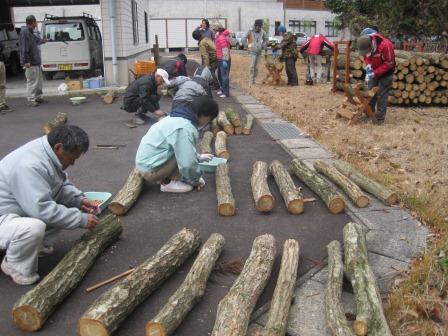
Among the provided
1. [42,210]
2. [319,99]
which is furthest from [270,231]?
[319,99]

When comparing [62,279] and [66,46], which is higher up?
[66,46]

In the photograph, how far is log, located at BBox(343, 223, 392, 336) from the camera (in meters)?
2.92

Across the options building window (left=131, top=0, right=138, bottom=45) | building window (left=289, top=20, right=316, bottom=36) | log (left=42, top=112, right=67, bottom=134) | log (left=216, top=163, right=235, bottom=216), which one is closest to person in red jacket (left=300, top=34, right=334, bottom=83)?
building window (left=131, top=0, right=138, bottom=45)

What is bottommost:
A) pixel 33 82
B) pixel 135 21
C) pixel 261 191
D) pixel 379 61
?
pixel 261 191

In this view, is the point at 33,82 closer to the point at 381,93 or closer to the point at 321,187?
the point at 381,93

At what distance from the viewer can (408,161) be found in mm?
6863

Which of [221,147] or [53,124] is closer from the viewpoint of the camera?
[221,147]

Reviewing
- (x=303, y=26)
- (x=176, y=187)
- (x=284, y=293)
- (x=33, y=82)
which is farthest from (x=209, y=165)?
(x=303, y=26)

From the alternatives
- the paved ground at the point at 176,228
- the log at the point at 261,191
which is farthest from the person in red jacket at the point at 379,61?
the log at the point at 261,191

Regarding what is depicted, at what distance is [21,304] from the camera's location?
3.04m

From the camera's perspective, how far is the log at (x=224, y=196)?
4.98m

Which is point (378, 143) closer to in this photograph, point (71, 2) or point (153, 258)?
point (153, 258)

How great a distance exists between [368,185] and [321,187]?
23.3 inches

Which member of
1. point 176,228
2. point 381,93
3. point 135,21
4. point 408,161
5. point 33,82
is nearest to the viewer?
point 176,228
